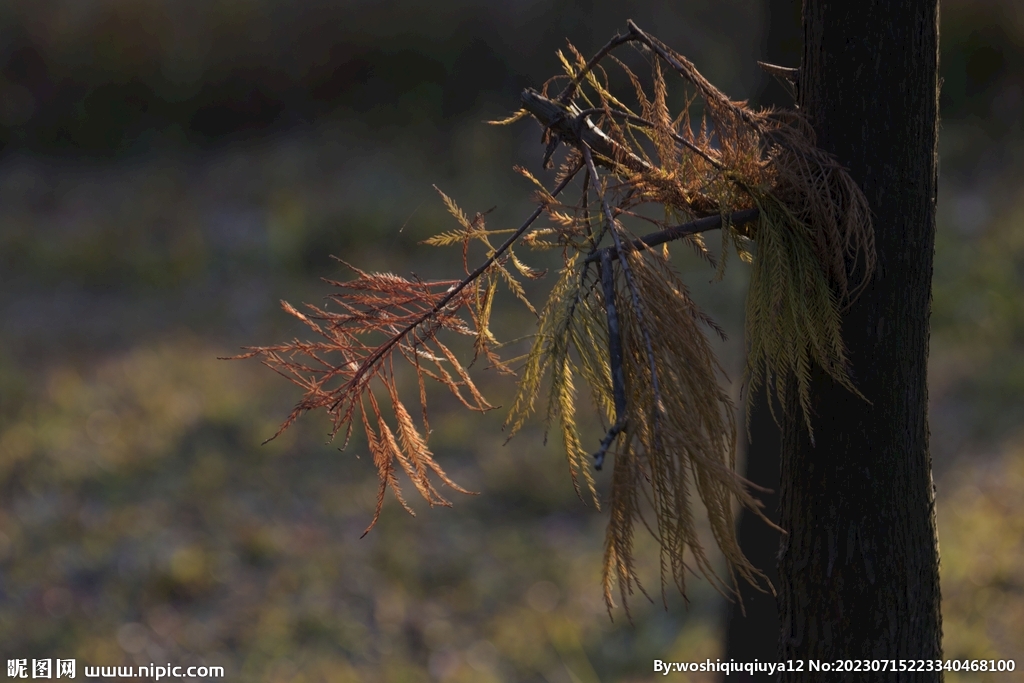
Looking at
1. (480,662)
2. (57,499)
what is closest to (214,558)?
(57,499)

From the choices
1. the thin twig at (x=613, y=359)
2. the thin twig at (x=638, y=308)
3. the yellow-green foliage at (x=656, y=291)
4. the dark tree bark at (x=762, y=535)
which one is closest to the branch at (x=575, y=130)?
the yellow-green foliage at (x=656, y=291)

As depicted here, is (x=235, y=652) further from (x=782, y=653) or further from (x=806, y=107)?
(x=806, y=107)

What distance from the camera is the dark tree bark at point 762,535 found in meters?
2.56

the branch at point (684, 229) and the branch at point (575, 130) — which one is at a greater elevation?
the branch at point (575, 130)

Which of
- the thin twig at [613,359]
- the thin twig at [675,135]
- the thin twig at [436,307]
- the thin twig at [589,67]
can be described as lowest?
the thin twig at [613,359]

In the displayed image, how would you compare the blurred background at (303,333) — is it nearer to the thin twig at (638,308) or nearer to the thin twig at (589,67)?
the thin twig at (638,308)

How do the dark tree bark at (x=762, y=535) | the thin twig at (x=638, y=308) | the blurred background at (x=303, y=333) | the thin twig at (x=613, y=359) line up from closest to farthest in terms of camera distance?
the thin twig at (x=613, y=359)
the thin twig at (x=638, y=308)
the dark tree bark at (x=762, y=535)
the blurred background at (x=303, y=333)

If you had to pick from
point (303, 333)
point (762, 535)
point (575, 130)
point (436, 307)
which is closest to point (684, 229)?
point (575, 130)

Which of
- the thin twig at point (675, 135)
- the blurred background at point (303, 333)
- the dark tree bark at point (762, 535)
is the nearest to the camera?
the thin twig at point (675, 135)

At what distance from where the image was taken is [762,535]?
2.59 metres

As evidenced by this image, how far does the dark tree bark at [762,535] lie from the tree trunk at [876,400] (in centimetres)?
90

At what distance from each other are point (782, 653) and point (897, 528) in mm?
334

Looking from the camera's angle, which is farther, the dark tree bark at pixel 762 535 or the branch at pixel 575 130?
the dark tree bark at pixel 762 535

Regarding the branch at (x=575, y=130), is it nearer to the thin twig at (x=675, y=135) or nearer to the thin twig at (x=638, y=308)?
the thin twig at (x=675, y=135)
